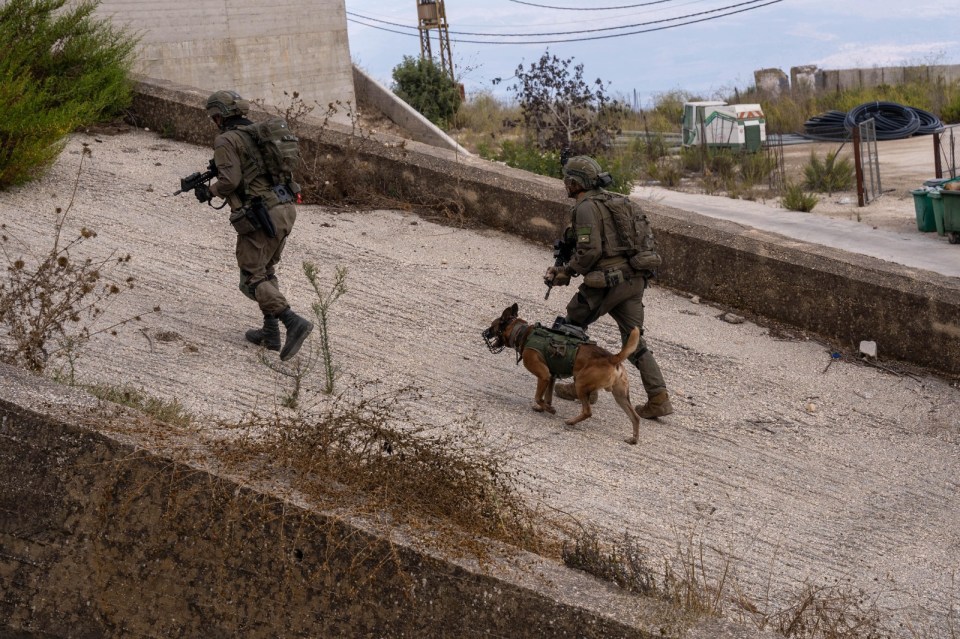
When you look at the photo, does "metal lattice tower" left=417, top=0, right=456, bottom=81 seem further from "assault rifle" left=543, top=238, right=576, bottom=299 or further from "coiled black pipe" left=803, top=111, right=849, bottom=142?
"assault rifle" left=543, top=238, right=576, bottom=299

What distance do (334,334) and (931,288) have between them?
4.97 metres

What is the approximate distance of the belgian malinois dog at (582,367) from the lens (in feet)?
22.7

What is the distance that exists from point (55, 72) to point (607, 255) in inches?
331

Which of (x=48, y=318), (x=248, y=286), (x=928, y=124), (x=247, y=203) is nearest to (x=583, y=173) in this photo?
(x=247, y=203)

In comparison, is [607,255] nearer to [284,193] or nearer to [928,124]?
[284,193]

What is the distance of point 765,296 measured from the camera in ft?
32.7

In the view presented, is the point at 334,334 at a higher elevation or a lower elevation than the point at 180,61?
lower

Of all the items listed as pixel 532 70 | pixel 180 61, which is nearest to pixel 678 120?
pixel 532 70

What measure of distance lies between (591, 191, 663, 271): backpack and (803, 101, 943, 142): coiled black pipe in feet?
61.7

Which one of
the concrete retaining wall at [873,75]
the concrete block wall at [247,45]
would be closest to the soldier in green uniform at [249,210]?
the concrete block wall at [247,45]

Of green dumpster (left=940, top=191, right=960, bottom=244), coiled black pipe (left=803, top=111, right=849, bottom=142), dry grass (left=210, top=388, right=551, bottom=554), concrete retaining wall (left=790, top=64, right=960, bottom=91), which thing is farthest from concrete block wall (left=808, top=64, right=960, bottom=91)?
dry grass (left=210, top=388, right=551, bottom=554)

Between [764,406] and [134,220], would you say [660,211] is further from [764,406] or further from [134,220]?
[134,220]

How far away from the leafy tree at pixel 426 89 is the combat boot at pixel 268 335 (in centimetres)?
1470

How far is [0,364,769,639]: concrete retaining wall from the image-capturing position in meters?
4.19
